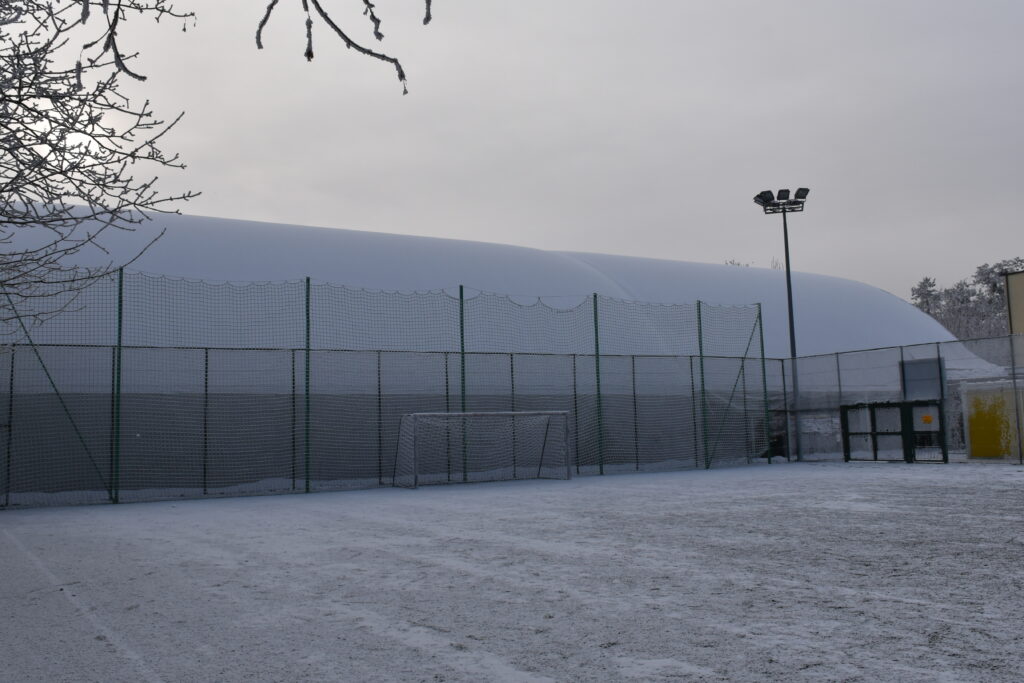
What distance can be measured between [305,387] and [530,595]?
12.2 meters

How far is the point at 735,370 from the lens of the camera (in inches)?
922

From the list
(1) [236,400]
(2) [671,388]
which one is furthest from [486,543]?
(2) [671,388]

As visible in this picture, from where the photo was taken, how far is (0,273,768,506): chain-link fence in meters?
15.8

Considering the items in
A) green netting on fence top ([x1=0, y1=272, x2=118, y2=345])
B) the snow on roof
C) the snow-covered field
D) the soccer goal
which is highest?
the snow on roof

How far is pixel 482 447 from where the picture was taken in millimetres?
19391

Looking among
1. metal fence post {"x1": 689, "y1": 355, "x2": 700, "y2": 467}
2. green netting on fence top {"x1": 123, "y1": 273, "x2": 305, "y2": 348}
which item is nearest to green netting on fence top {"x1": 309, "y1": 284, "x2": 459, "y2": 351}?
green netting on fence top {"x1": 123, "y1": 273, "x2": 305, "y2": 348}

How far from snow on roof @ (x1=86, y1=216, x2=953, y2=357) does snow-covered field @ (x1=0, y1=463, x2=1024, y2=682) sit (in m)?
12.8

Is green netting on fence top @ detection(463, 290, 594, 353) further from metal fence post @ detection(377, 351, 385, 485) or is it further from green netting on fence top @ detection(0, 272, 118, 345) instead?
green netting on fence top @ detection(0, 272, 118, 345)

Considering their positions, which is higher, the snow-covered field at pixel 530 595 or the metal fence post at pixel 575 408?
the metal fence post at pixel 575 408

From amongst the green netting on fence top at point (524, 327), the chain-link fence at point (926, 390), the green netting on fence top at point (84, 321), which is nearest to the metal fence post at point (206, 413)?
the green netting on fence top at point (84, 321)

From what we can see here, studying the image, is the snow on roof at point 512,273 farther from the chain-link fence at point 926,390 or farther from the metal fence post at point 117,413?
the chain-link fence at point 926,390

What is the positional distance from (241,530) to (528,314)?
13748 mm

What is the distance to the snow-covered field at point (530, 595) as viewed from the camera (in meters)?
4.29

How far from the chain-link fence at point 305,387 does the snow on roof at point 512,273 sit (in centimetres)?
227
